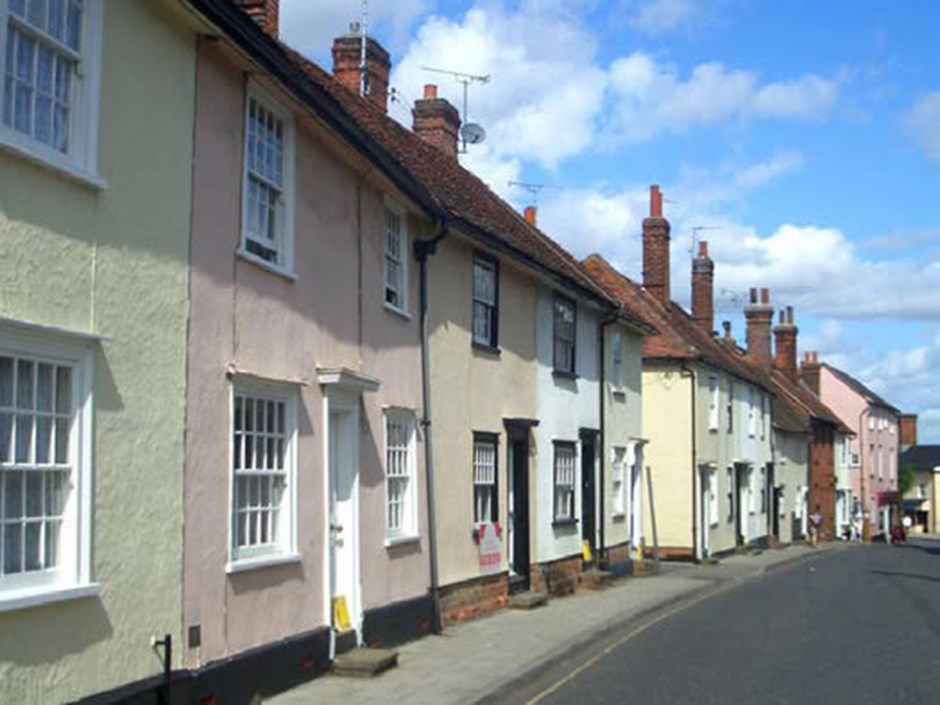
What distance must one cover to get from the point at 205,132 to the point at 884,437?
254 ft

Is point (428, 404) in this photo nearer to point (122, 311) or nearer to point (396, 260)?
point (396, 260)

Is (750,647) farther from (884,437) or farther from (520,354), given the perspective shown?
(884,437)

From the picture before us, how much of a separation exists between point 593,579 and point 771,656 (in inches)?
340

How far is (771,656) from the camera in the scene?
45.8 ft

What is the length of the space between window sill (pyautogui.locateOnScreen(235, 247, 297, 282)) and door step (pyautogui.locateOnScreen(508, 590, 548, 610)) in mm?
8716

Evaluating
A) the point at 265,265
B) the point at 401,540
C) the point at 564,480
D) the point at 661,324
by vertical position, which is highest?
the point at 661,324

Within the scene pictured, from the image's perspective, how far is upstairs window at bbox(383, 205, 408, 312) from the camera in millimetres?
14461

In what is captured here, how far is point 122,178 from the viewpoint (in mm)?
8242

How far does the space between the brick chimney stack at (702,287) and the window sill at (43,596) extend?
122 ft

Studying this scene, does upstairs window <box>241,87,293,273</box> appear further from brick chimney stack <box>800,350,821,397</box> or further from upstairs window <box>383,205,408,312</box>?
brick chimney stack <box>800,350,821,397</box>

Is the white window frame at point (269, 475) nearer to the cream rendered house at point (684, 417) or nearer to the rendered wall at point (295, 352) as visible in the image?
the rendered wall at point (295, 352)

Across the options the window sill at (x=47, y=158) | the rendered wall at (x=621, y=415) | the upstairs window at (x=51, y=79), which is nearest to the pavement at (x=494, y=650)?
the rendered wall at (x=621, y=415)

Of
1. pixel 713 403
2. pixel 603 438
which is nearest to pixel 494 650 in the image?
pixel 603 438

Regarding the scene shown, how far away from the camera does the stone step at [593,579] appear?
2236cm
